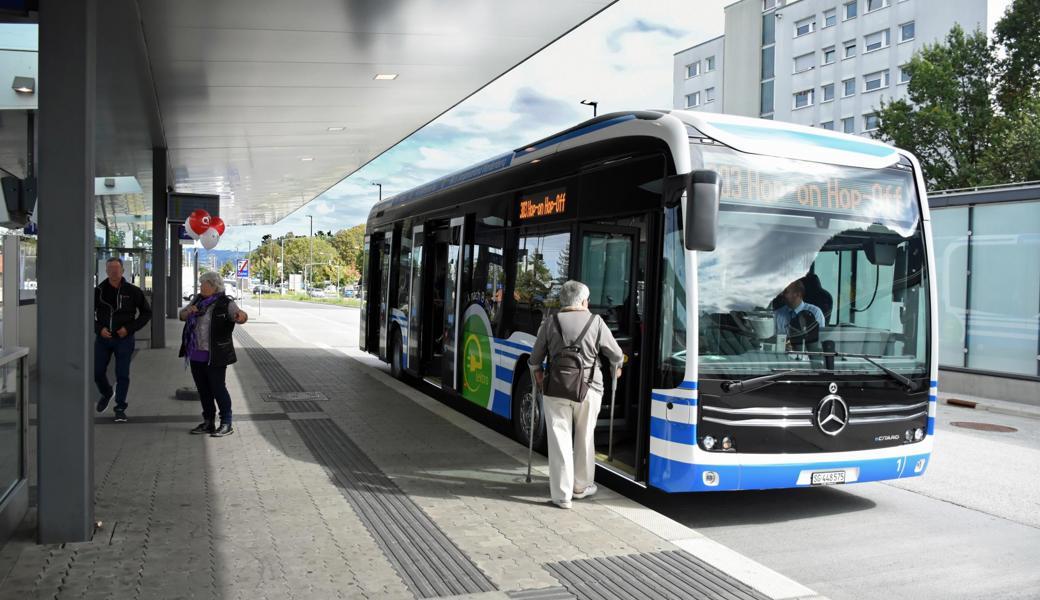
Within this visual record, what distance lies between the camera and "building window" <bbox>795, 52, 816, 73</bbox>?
61.1m

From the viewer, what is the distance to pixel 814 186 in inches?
251

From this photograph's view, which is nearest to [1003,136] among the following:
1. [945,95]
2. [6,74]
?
[945,95]

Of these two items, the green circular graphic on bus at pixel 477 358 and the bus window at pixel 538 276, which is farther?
the green circular graphic on bus at pixel 477 358

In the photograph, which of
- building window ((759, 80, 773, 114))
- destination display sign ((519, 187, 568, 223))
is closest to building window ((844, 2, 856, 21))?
building window ((759, 80, 773, 114))

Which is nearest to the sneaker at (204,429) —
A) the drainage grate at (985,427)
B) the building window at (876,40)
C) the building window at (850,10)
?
the drainage grate at (985,427)

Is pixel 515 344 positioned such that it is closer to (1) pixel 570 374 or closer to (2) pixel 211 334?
(1) pixel 570 374

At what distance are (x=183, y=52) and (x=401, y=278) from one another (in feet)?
15.1

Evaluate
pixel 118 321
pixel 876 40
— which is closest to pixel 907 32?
pixel 876 40

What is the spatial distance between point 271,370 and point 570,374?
10400mm

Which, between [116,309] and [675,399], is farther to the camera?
[116,309]

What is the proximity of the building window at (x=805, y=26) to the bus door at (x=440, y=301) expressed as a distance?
187ft

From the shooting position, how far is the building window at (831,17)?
59219 mm

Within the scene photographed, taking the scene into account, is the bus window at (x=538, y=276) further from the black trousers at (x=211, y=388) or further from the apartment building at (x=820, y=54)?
the apartment building at (x=820, y=54)

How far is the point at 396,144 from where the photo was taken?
833 inches
